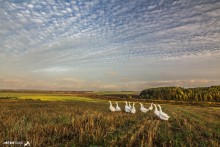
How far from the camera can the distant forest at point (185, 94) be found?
76.9 m

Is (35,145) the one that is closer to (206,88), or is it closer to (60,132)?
(60,132)

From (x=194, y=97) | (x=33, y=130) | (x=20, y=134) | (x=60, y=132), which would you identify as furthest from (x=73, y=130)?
(x=194, y=97)

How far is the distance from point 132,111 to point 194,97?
6183 cm

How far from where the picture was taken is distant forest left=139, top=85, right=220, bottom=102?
76.9 m

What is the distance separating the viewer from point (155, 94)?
3374 inches

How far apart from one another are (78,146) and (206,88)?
297 ft

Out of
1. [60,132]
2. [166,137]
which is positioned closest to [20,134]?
[60,132]

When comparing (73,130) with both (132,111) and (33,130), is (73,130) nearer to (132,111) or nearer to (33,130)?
(33,130)

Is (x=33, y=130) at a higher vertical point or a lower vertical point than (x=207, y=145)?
higher

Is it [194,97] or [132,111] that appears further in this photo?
[194,97]

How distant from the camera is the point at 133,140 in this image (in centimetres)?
880

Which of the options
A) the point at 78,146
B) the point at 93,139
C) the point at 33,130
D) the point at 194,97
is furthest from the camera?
the point at 194,97

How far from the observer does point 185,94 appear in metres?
80.4

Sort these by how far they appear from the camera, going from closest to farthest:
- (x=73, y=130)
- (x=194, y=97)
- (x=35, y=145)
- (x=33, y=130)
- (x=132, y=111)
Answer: (x=35, y=145)
(x=33, y=130)
(x=73, y=130)
(x=132, y=111)
(x=194, y=97)
